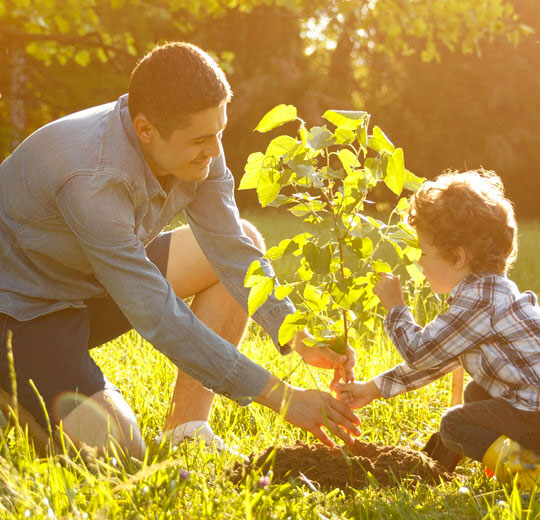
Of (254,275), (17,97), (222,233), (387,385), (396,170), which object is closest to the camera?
(396,170)

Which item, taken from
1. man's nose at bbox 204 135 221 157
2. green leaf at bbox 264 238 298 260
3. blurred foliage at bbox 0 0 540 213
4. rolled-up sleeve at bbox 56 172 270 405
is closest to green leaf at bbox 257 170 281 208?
green leaf at bbox 264 238 298 260

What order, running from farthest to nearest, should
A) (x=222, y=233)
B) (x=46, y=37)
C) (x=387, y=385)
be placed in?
(x=46, y=37) < (x=222, y=233) < (x=387, y=385)

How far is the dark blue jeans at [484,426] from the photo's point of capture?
2.42m

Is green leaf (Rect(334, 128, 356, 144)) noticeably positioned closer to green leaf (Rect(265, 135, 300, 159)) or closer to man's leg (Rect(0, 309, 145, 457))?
green leaf (Rect(265, 135, 300, 159))

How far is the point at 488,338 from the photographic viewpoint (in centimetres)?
247

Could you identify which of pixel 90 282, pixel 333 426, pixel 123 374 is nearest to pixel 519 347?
pixel 333 426

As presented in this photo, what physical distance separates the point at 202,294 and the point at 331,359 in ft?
2.82

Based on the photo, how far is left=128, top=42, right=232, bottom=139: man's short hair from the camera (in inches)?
97.8

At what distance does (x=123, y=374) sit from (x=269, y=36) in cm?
1270

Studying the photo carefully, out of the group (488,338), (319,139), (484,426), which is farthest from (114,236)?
(484,426)

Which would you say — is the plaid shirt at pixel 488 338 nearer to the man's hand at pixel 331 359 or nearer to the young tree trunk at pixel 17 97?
the man's hand at pixel 331 359

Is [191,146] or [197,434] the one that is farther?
Result: [197,434]

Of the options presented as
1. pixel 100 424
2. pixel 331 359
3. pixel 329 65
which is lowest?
pixel 100 424

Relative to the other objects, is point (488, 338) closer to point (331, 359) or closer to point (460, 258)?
point (460, 258)
